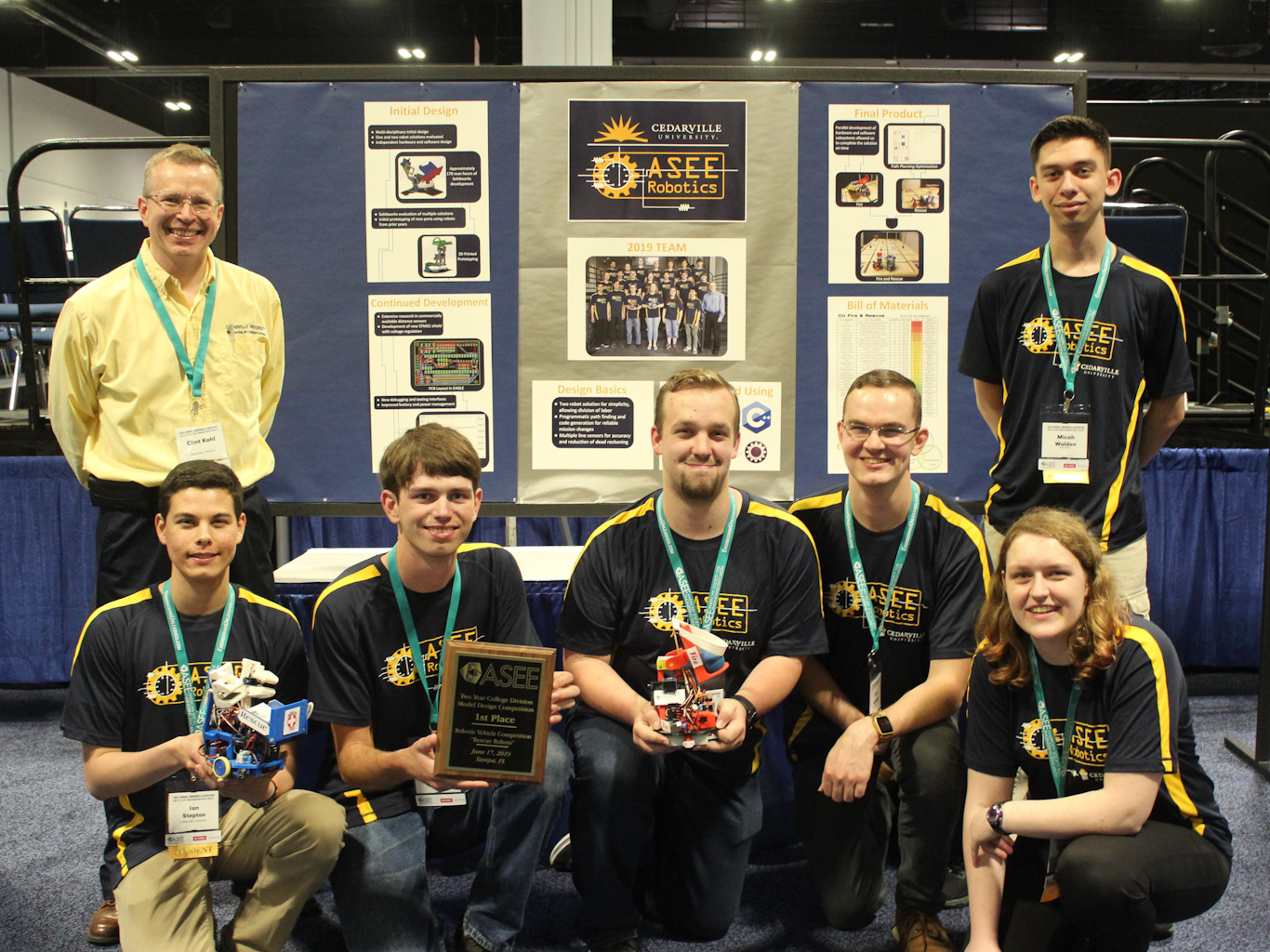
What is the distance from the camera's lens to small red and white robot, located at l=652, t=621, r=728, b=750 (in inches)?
76.7

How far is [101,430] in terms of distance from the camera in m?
2.44

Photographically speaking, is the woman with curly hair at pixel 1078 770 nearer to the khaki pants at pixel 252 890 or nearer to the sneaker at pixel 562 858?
the sneaker at pixel 562 858

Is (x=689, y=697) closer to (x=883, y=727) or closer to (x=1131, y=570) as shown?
(x=883, y=727)

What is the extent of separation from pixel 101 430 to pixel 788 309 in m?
2.03

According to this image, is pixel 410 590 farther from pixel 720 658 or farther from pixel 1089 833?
pixel 1089 833

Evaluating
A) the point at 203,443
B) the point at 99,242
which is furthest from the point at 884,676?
the point at 99,242

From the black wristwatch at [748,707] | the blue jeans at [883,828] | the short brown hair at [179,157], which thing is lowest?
the blue jeans at [883,828]

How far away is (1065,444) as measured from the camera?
7.81ft

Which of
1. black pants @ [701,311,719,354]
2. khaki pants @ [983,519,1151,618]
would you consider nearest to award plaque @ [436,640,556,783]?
khaki pants @ [983,519,1151,618]

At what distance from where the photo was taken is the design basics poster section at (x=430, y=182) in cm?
294

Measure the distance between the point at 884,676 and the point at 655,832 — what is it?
27.4 inches

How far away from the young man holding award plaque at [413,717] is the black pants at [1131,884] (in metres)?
1.07

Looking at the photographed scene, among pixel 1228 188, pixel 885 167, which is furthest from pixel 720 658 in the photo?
pixel 1228 188

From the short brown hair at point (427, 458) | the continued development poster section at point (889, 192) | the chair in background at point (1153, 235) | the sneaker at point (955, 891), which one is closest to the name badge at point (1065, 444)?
the continued development poster section at point (889, 192)
